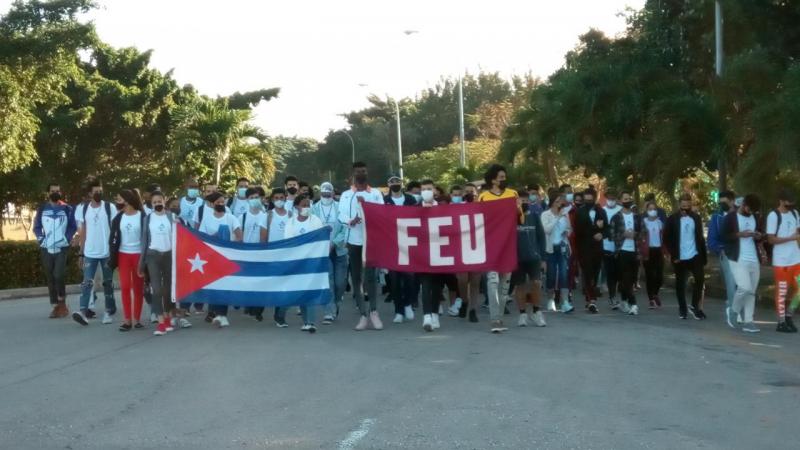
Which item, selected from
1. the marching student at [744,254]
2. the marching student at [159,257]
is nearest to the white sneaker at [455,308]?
the marching student at [744,254]

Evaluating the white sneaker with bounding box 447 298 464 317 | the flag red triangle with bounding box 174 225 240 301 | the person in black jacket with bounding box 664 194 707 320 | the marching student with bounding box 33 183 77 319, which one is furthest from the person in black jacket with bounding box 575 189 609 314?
the marching student with bounding box 33 183 77 319

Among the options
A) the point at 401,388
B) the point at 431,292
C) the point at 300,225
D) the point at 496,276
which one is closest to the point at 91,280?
the point at 300,225

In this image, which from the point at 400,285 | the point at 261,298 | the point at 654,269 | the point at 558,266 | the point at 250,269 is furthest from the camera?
the point at 654,269

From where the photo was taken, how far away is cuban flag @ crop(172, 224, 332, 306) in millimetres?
14764

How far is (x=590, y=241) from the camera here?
17.0m

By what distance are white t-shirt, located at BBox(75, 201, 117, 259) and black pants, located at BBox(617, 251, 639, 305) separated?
23.6 ft

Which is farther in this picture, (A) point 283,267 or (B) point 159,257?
(A) point 283,267

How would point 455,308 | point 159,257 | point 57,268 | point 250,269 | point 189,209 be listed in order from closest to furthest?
point 159,257
point 250,269
point 455,308
point 57,268
point 189,209

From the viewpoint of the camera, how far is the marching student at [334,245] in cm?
1514

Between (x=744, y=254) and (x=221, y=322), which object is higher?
(x=744, y=254)

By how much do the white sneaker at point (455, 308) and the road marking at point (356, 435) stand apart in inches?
319

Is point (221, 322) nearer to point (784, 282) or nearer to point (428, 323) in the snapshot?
point (428, 323)

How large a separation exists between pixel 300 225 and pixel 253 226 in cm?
107

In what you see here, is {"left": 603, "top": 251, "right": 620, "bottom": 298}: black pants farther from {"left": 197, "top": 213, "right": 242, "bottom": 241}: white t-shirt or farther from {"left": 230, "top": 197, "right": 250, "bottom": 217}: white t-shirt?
{"left": 197, "top": 213, "right": 242, "bottom": 241}: white t-shirt
